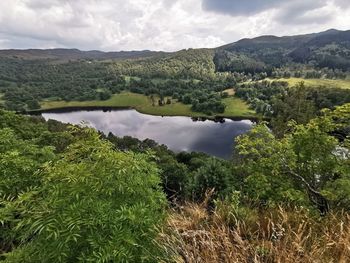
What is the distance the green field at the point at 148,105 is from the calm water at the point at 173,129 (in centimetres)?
591

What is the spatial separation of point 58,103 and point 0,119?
157014mm

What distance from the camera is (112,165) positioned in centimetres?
750

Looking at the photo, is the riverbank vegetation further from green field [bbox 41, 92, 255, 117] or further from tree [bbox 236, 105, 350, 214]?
green field [bbox 41, 92, 255, 117]

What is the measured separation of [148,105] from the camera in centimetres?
17562

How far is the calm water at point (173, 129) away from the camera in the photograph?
106725mm

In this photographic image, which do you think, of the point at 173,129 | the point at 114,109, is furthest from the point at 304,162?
the point at 114,109

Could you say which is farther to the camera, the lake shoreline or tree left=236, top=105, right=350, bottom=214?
the lake shoreline

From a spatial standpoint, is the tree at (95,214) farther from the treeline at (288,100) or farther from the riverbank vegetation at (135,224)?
the treeline at (288,100)

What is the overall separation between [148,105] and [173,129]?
50645 millimetres

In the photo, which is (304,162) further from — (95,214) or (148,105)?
(148,105)

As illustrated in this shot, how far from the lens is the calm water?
350ft

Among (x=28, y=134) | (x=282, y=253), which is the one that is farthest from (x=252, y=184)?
(x=28, y=134)

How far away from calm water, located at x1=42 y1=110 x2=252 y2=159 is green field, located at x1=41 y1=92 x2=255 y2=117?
19.4ft

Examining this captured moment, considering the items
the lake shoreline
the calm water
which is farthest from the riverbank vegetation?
the lake shoreline
